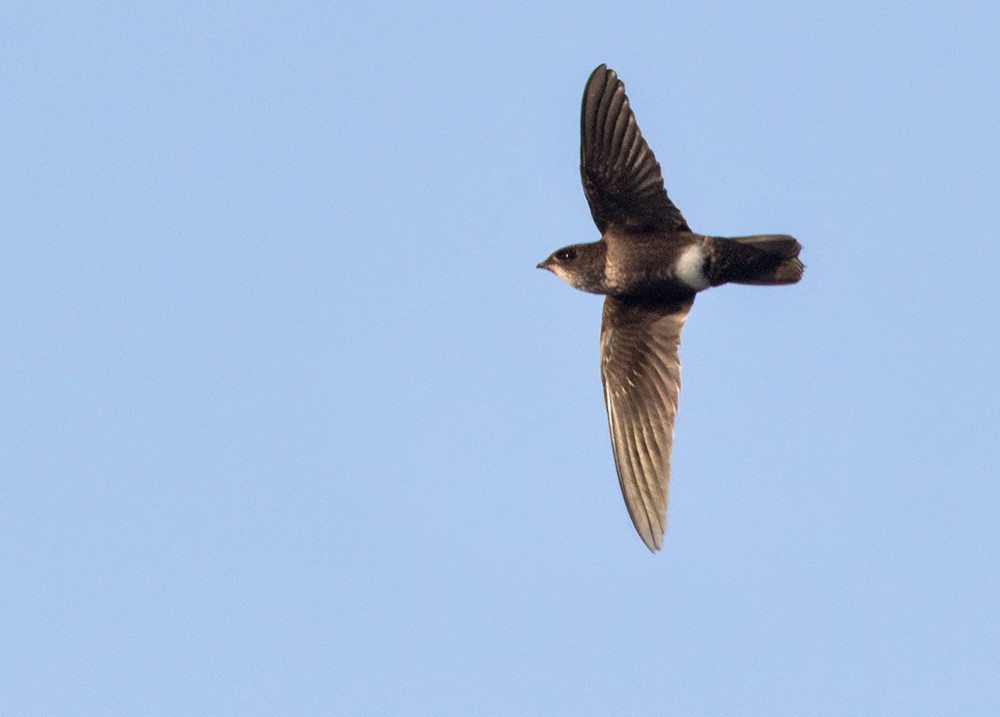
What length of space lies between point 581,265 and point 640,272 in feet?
1.44

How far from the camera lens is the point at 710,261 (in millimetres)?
10227

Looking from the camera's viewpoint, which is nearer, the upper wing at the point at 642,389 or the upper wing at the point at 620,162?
the upper wing at the point at 620,162

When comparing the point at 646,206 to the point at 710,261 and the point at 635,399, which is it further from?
the point at 635,399

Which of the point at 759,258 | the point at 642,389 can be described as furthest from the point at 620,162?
the point at 642,389

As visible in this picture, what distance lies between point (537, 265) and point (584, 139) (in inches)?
43.3

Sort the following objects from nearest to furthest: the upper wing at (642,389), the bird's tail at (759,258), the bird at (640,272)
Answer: the bird's tail at (759,258)
the bird at (640,272)
the upper wing at (642,389)

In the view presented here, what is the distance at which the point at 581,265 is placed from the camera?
10.7m

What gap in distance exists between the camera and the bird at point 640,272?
10211 mm

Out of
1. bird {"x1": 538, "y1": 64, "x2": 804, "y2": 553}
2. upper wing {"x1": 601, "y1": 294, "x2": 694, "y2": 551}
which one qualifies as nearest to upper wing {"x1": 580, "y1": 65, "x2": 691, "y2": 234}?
bird {"x1": 538, "y1": 64, "x2": 804, "y2": 553}

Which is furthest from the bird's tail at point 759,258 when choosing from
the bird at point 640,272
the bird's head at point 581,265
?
the bird's head at point 581,265

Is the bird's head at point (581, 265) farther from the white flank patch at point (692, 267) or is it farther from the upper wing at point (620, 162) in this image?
the white flank patch at point (692, 267)

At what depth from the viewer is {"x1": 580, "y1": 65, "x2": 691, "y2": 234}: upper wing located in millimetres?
10234

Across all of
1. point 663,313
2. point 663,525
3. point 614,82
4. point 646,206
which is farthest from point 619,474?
point 614,82

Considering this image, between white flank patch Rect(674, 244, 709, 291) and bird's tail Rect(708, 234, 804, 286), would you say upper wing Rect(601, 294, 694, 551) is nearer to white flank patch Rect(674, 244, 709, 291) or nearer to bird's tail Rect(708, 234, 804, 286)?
white flank patch Rect(674, 244, 709, 291)
